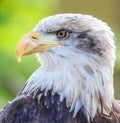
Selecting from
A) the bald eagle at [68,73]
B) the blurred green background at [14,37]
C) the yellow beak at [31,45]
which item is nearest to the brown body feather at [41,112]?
the bald eagle at [68,73]

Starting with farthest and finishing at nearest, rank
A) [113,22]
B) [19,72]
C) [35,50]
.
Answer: [113,22] < [19,72] < [35,50]

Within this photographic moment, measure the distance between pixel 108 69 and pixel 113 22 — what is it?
8120mm

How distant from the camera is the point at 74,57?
17.9 feet

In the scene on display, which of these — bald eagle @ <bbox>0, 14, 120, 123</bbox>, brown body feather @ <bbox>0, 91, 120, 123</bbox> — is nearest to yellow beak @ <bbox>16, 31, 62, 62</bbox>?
bald eagle @ <bbox>0, 14, 120, 123</bbox>

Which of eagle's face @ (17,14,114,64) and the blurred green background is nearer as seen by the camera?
eagle's face @ (17,14,114,64)

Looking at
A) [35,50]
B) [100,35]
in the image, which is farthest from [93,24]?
[35,50]

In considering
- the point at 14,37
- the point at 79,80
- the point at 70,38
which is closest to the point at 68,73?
the point at 79,80

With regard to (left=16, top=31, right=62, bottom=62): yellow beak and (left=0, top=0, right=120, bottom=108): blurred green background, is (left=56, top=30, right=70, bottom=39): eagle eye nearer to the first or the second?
(left=16, top=31, right=62, bottom=62): yellow beak

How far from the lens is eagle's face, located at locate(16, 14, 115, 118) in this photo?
17.9ft

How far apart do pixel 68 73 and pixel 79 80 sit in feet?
0.30

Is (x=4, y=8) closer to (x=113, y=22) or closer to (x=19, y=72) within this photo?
(x=19, y=72)

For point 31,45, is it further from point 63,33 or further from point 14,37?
point 14,37

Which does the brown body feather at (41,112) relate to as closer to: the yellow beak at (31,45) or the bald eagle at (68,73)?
the bald eagle at (68,73)

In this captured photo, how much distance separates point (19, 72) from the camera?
9.35 m
